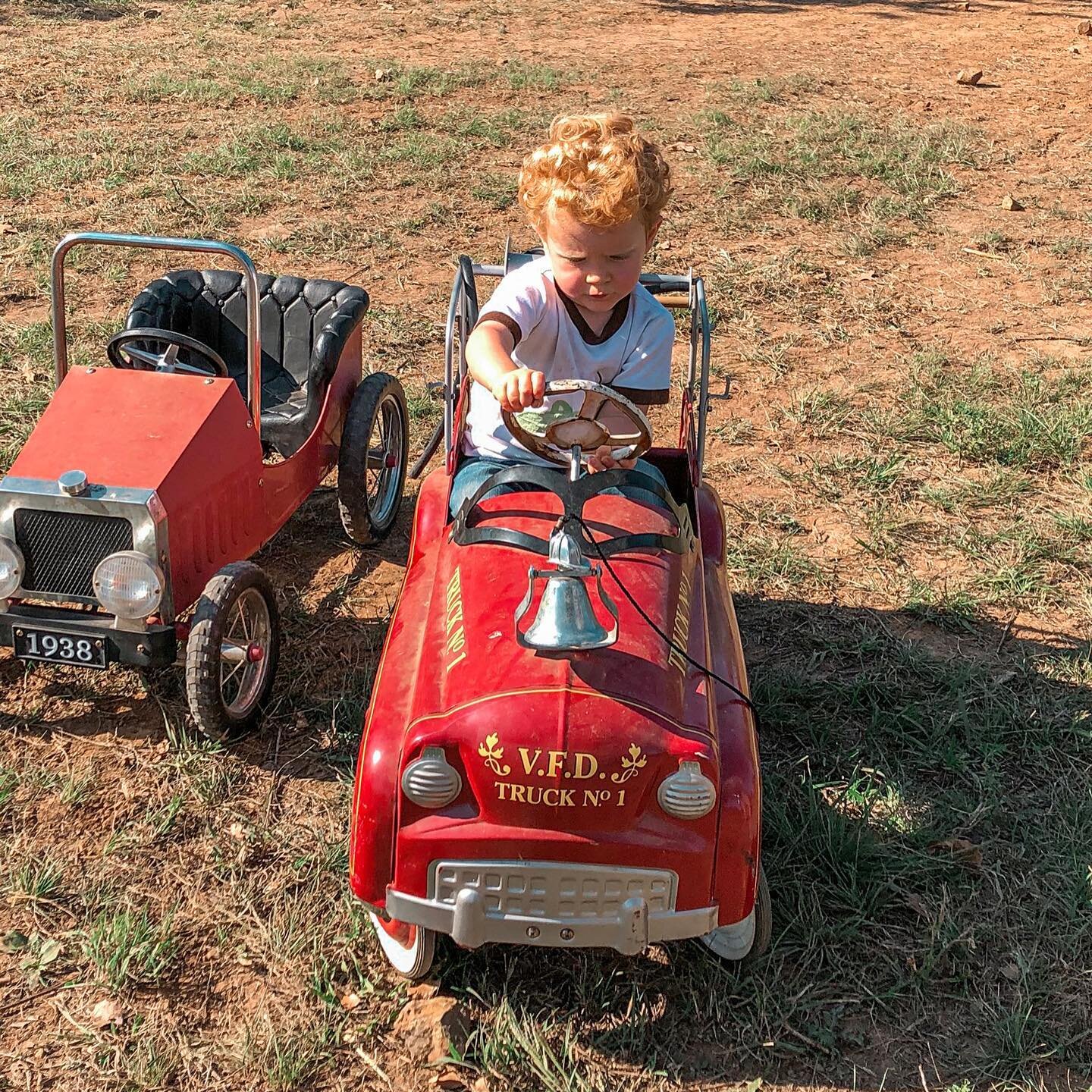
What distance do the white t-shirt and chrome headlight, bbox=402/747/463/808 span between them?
1.08 m

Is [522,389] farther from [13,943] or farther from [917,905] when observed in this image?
[13,943]

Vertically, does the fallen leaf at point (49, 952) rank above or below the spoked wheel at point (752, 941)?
below

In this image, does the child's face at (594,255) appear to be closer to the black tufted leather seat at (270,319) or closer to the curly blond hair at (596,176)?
the curly blond hair at (596,176)

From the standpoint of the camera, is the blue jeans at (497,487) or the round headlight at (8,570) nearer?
the blue jeans at (497,487)

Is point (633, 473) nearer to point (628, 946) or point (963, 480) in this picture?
point (628, 946)

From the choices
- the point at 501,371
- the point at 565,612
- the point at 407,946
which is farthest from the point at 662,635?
the point at 407,946

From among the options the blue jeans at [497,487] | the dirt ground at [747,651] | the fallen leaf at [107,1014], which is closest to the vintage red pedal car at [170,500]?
the dirt ground at [747,651]

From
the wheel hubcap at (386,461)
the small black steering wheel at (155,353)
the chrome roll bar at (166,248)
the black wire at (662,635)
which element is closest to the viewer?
the black wire at (662,635)

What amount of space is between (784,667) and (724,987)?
1313mm

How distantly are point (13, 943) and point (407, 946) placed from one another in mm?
964

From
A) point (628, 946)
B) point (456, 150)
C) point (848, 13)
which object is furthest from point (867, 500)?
point (848, 13)

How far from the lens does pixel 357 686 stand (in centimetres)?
371

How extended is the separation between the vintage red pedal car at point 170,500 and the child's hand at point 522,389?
114 centimetres

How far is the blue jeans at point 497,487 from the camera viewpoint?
301cm
